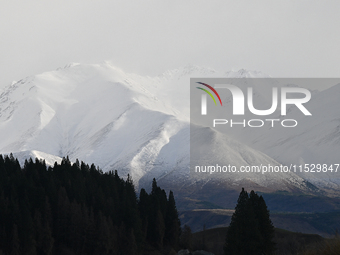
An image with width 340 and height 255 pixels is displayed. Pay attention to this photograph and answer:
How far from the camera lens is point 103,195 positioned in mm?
87375

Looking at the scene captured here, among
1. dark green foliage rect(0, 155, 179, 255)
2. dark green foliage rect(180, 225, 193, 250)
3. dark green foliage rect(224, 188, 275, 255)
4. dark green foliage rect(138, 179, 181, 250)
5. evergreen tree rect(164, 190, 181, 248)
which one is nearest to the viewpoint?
dark green foliage rect(224, 188, 275, 255)

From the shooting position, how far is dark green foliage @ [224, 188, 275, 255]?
63.2 meters

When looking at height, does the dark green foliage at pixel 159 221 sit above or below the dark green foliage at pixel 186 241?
above

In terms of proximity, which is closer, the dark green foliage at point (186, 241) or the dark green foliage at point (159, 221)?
the dark green foliage at point (159, 221)

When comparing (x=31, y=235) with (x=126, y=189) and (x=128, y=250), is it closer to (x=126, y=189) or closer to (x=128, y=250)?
(x=128, y=250)

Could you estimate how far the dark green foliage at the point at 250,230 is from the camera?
2488 inches

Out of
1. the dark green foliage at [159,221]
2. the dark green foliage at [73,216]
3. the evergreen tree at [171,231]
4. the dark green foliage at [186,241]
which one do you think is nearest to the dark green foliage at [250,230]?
the dark green foliage at [73,216]

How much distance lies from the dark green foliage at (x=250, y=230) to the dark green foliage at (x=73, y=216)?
20658 mm

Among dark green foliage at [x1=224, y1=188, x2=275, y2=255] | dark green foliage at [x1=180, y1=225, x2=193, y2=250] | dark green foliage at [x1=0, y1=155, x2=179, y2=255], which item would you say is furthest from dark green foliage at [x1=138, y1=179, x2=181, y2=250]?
dark green foliage at [x1=224, y1=188, x2=275, y2=255]

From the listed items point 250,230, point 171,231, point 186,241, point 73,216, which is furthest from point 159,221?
point 250,230

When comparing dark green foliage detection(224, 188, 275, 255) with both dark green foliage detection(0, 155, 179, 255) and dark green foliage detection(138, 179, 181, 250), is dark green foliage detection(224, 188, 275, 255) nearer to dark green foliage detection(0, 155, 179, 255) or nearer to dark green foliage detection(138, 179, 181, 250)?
dark green foliage detection(0, 155, 179, 255)

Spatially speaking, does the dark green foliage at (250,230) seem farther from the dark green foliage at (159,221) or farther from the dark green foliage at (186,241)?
the dark green foliage at (186,241)

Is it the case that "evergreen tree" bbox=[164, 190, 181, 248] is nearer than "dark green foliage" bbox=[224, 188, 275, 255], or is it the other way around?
"dark green foliage" bbox=[224, 188, 275, 255]

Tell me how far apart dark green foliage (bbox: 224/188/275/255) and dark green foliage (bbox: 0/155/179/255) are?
20.7 meters
